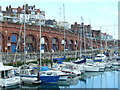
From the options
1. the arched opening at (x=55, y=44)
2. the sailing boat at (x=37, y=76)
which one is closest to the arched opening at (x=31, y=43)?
the arched opening at (x=55, y=44)

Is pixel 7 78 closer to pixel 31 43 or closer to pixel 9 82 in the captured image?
pixel 9 82

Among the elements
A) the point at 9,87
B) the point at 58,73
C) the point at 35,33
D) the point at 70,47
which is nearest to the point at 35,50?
the point at 35,33

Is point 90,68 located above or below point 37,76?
below

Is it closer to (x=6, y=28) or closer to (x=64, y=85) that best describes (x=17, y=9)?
(x=6, y=28)

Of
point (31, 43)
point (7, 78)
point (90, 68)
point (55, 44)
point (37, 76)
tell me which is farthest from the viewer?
point (55, 44)

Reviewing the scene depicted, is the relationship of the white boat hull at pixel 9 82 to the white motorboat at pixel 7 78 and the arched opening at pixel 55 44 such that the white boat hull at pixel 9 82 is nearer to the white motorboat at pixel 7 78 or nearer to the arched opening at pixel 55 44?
the white motorboat at pixel 7 78

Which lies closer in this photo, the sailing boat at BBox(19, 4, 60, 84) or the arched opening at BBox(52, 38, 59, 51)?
the sailing boat at BBox(19, 4, 60, 84)

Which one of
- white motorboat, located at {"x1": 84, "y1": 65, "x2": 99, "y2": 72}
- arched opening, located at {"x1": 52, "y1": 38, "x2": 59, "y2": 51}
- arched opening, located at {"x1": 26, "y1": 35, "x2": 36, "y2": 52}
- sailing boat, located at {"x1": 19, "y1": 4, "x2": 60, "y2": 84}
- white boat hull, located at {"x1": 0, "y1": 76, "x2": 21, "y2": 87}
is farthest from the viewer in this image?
Answer: arched opening, located at {"x1": 52, "y1": 38, "x2": 59, "y2": 51}

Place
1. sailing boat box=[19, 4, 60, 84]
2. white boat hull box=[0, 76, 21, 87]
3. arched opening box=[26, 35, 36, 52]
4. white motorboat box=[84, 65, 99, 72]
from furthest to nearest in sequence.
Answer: arched opening box=[26, 35, 36, 52] < white motorboat box=[84, 65, 99, 72] < sailing boat box=[19, 4, 60, 84] < white boat hull box=[0, 76, 21, 87]

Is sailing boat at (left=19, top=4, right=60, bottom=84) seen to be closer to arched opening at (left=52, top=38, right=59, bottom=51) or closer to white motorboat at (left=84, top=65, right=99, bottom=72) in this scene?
white motorboat at (left=84, top=65, right=99, bottom=72)

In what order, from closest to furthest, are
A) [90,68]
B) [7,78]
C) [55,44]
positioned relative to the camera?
[7,78] < [90,68] < [55,44]

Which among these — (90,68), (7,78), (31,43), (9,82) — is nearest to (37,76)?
(9,82)

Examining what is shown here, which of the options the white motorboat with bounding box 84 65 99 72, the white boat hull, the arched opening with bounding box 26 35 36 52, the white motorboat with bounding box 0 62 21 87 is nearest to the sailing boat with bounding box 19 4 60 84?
the white motorboat with bounding box 0 62 21 87

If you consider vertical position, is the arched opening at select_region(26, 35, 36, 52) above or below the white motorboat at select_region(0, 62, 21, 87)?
above
